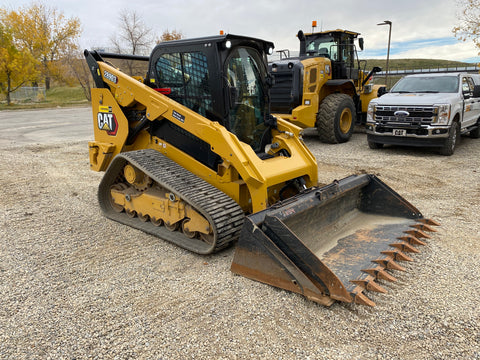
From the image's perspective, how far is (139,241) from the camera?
4340mm

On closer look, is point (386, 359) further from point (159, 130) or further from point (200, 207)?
point (159, 130)

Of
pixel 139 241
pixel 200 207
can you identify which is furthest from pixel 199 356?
pixel 139 241

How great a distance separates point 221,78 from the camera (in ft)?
13.4

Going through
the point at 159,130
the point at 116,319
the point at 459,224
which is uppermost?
the point at 159,130

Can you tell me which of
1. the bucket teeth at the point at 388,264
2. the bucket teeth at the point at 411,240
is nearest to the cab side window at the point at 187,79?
the bucket teeth at the point at 388,264

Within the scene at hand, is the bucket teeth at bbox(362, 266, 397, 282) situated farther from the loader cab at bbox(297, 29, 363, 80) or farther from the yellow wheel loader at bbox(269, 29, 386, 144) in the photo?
the loader cab at bbox(297, 29, 363, 80)

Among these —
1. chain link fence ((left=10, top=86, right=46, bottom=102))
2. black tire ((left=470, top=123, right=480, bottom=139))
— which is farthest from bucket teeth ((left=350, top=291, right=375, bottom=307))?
chain link fence ((left=10, top=86, right=46, bottom=102))

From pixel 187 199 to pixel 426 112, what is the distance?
671cm

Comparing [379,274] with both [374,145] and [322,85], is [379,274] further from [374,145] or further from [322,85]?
[322,85]

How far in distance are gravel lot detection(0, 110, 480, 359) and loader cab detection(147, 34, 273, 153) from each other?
1.65 meters

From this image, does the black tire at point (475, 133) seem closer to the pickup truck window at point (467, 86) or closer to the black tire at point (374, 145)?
the pickup truck window at point (467, 86)

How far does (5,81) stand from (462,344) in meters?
39.0

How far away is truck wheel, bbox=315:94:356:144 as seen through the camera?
32.8ft

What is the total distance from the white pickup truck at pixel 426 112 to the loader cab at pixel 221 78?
4.93 meters
